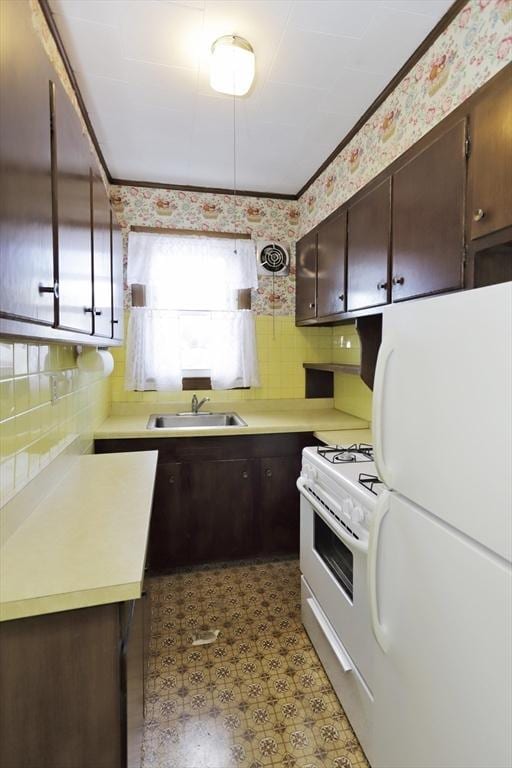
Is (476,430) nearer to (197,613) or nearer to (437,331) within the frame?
(437,331)

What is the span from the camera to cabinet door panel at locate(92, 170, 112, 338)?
143cm

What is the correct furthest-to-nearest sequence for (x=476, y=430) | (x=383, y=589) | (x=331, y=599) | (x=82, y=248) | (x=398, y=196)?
(x=398, y=196), (x=331, y=599), (x=82, y=248), (x=383, y=589), (x=476, y=430)

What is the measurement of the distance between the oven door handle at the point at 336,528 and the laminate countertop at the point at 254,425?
0.69 m

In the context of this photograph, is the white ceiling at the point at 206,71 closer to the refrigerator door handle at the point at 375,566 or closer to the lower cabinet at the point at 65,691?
the refrigerator door handle at the point at 375,566

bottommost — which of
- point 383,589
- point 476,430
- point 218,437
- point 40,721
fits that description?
point 40,721

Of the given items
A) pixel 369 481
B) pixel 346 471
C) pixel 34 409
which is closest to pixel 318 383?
pixel 346 471

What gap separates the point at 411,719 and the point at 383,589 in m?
0.30

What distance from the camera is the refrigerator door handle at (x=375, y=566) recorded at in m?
1.11

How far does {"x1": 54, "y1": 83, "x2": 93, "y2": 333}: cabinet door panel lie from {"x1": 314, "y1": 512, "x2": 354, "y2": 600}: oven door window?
1.23m

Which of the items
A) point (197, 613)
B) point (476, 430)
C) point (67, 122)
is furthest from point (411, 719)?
point (67, 122)

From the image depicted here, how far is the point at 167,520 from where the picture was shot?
8.13 feet

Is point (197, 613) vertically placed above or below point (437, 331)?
below

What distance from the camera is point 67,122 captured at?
1.06m

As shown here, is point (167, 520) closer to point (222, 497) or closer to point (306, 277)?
point (222, 497)
